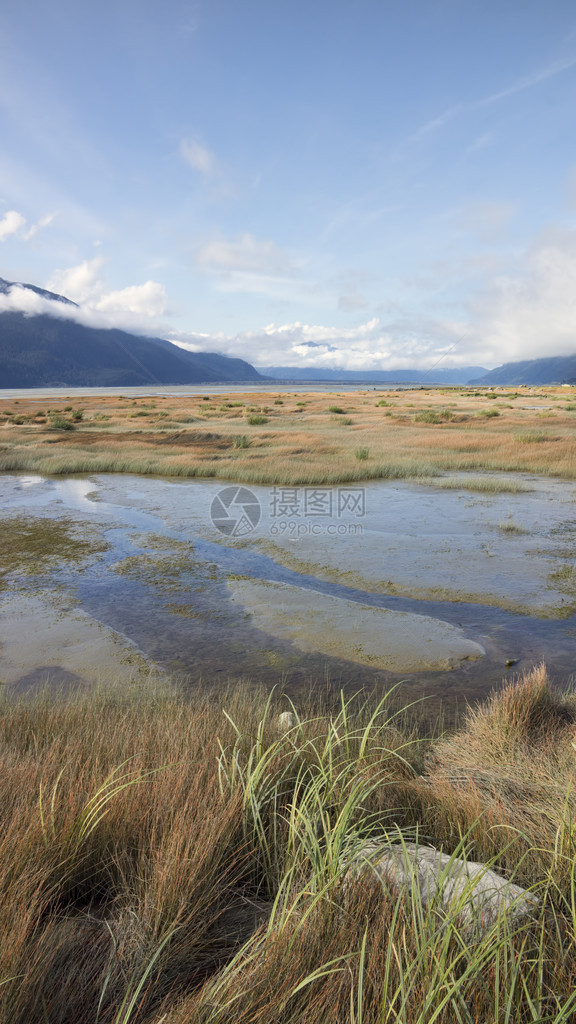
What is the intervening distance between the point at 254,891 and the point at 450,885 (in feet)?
2.98

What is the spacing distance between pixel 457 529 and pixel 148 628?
818cm

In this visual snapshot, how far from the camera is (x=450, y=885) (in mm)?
2420

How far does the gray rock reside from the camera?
6.60ft

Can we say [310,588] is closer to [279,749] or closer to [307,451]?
[279,749]

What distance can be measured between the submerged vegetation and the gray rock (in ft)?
0.18

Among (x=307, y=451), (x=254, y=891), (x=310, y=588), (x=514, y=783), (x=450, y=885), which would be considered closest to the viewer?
(x=450, y=885)

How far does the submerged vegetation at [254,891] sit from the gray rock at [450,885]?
2.1 inches

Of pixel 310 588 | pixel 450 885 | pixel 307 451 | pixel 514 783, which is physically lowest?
pixel 310 588

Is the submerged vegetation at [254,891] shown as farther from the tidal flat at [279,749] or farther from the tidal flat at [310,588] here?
the tidal flat at [310,588]

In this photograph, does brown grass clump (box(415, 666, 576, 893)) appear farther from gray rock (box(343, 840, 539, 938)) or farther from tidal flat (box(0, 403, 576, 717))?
tidal flat (box(0, 403, 576, 717))

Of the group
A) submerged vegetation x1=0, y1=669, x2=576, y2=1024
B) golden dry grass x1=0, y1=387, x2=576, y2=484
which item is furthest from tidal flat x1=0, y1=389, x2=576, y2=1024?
golden dry grass x1=0, y1=387, x2=576, y2=484

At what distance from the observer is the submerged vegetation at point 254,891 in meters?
1.79

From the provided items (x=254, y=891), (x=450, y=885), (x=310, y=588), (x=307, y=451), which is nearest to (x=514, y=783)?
(x=450, y=885)

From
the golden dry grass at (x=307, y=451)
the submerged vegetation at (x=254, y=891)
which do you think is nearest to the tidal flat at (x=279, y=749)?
the submerged vegetation at (x=254, y=891)
